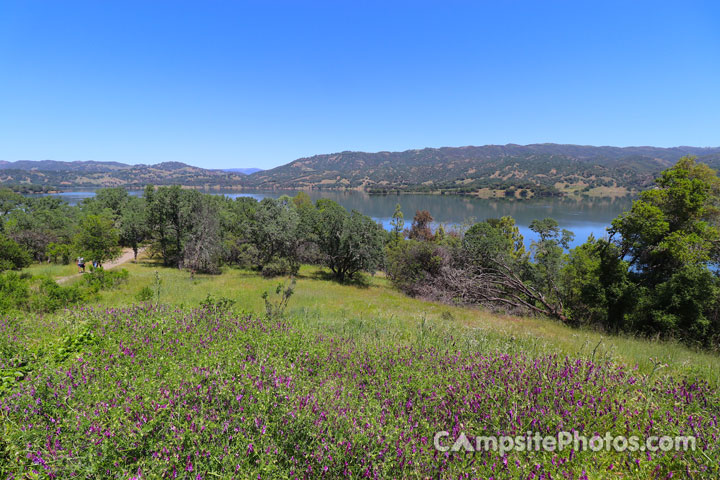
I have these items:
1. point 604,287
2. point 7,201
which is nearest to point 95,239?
point 604,287

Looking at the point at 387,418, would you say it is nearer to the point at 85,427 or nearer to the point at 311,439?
the point at 311,439

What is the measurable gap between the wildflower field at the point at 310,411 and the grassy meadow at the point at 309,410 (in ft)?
0.06

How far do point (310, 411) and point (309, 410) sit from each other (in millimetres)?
23

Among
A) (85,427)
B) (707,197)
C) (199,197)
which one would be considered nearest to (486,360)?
(85,427)

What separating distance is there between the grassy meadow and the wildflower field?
0.06 feet

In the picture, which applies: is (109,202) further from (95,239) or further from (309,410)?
(309,410)

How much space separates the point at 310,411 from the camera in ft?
9.92

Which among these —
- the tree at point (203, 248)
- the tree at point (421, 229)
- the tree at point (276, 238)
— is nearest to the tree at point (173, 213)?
the tree at point (203, 248)

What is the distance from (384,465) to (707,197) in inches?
624

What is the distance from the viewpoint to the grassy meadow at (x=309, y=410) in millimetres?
2553

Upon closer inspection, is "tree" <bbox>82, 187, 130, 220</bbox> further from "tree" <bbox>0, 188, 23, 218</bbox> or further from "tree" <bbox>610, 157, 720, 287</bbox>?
"tree" <bbox>610, 157, 720, 287</bbox>

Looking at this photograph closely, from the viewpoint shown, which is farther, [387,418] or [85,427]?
[387,418]

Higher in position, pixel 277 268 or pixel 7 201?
A: pixel 7 201

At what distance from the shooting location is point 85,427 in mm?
2732
